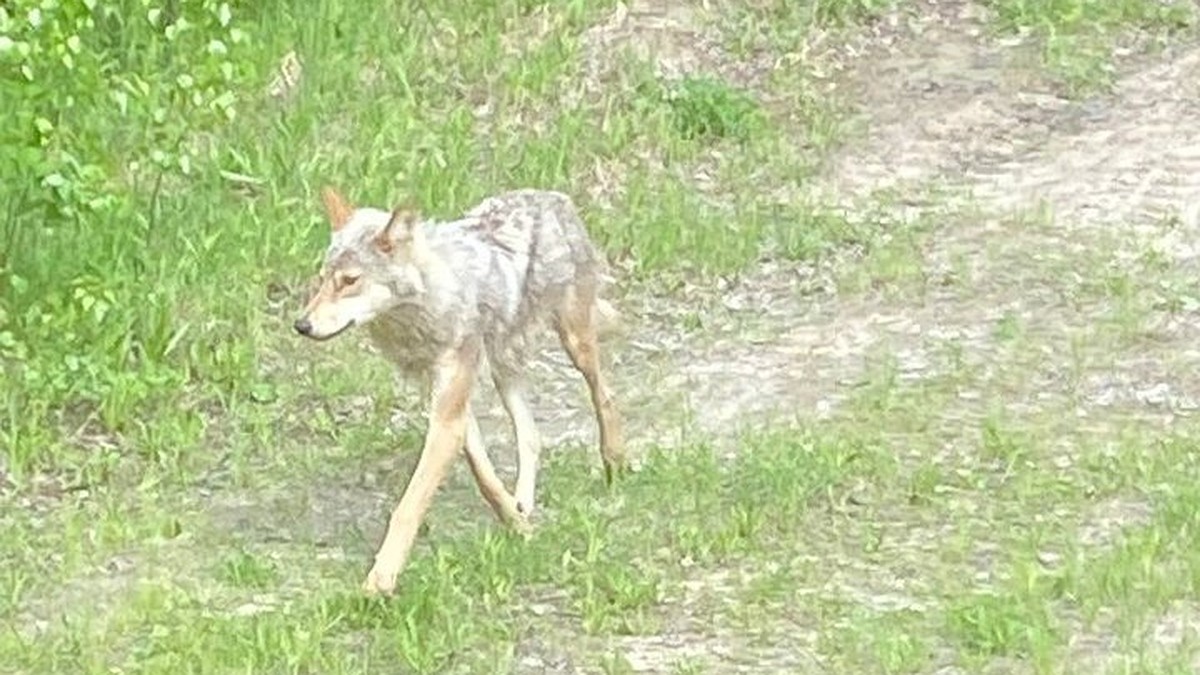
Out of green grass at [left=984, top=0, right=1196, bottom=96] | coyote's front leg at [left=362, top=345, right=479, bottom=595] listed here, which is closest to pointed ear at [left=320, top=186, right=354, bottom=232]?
coyote's front leg at [left=362, top=345, right=479, bottom=595]

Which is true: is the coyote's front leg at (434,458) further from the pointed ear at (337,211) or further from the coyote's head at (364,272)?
the pointed ear at (337,211)

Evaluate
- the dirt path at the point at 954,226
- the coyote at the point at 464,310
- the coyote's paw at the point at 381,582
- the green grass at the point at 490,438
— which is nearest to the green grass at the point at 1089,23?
the dirt path at the point at 954,226

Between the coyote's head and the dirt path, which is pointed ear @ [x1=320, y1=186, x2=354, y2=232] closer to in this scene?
the coyote's head

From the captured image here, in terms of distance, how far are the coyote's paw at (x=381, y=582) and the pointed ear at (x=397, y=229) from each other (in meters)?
1.06

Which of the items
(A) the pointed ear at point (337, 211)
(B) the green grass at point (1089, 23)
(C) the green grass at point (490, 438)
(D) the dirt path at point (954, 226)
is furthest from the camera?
(B) the green grass at point (1089, 23)

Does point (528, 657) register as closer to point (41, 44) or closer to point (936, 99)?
point (41, 44)

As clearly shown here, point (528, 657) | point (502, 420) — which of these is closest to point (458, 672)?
point (528, 657)

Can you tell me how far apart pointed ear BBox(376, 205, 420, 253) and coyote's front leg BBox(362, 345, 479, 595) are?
0.48 meters

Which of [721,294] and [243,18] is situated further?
[243,18]

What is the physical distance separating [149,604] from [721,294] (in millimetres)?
4392

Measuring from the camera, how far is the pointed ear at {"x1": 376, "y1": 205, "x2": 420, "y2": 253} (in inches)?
294

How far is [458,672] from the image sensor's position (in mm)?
6844

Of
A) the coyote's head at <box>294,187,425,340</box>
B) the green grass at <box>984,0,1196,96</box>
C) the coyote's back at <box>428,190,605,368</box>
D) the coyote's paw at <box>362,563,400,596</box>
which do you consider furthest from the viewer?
the green grass at <box>984,0,1196,96</box>

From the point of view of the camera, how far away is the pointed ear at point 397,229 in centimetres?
746
